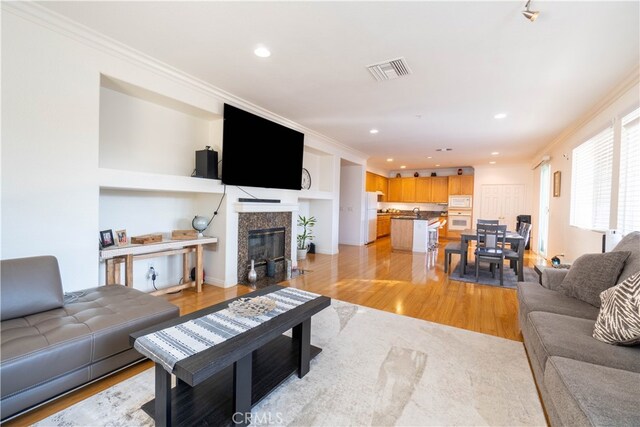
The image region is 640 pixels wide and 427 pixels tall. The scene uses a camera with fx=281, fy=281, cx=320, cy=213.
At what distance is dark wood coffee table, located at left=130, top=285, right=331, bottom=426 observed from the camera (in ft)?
4.36

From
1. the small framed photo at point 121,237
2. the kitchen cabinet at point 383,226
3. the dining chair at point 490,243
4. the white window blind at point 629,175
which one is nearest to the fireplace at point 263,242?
the small framed photo at point 121,237

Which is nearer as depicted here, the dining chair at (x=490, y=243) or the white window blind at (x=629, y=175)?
the white window blind at (x=629, y=175)

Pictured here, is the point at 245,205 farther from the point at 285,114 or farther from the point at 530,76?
the point at 530,76

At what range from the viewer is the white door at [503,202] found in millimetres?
9094

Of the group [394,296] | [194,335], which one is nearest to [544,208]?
[394,296]

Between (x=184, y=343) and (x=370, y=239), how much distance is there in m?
7.71

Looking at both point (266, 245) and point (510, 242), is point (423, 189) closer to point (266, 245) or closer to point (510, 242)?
point (510, 242)

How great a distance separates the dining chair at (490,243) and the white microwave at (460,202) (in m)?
5.77

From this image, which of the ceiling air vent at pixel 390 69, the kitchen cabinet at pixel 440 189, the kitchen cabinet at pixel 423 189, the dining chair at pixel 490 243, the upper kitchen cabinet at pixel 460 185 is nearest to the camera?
the ceiling air vent at pixel 390 69

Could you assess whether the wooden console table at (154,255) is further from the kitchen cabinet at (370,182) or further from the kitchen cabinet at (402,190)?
the kitchen cabinet at (402,190)

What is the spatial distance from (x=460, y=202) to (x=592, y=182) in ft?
19.8

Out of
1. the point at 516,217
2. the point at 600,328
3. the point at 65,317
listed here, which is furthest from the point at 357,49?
the point at 516,217

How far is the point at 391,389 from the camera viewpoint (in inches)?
72.0

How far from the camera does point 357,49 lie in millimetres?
2559
